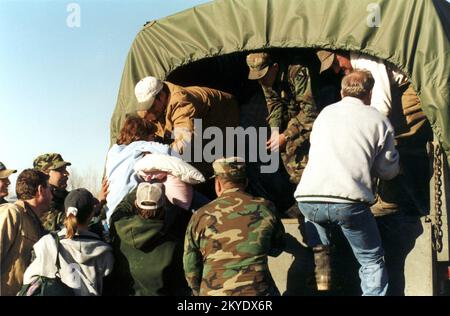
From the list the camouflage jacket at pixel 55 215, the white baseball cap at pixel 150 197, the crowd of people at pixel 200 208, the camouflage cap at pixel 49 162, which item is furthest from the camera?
the camouflage cap at pixel 49 162

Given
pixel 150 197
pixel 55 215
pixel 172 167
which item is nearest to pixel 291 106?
pixel 172 167

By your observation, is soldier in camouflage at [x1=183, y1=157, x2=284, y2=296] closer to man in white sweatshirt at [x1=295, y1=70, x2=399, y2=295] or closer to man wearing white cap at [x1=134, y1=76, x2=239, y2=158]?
man in white sweatshirt at [x1=295, y1=70, x2=399, y2=295]

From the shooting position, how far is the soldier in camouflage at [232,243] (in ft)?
22.4

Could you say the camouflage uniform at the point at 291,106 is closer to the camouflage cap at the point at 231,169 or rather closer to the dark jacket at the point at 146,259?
the camouflage cap at the point at 231,169

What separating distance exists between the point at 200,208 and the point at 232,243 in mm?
406

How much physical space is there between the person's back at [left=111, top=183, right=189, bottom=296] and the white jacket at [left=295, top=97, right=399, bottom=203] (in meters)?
1.01

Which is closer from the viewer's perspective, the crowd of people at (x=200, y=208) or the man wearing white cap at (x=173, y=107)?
the crowd of people at (x=200, y=208)

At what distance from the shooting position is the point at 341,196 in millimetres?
7066

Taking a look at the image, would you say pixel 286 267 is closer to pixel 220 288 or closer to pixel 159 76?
pixel 220 288

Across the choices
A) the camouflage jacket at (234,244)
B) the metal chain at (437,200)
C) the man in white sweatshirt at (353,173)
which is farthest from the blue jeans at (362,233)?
the metal chain at (437,200)

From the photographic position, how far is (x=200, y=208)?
7.11 meters

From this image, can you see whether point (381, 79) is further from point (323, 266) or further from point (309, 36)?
point (323, 266)

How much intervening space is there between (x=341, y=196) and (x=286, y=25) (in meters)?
1.85
